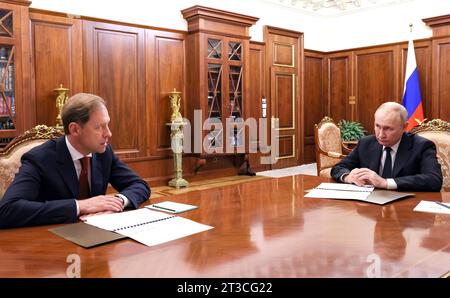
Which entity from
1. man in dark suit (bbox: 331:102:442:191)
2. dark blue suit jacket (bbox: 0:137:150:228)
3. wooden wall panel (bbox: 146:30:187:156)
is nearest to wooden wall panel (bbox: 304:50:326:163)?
wooden wall panel (bbox: 146:30:187:156)

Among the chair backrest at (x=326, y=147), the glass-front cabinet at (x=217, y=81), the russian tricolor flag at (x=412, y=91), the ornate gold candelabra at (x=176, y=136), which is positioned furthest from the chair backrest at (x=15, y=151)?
the russian tricolor flag at (x=412, y=91)

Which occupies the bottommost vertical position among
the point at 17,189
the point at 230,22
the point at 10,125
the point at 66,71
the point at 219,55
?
the point at 17,189

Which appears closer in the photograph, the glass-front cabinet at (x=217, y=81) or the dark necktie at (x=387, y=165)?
the dark necktie at (x=387, y=165)

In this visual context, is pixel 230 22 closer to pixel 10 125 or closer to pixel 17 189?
pixel 10 125

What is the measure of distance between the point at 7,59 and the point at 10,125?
2.18 ft

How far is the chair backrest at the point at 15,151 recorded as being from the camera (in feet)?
6.38

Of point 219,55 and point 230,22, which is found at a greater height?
point 230,22

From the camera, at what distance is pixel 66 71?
4793 millimetres

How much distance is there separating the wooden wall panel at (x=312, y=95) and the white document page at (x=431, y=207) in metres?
6.28

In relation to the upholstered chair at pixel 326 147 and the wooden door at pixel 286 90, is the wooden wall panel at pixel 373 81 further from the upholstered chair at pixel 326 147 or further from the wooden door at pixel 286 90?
the upholstered chair at pixel 326 147

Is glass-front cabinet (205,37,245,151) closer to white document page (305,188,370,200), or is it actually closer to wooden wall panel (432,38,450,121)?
wooden wall panel (432,38,450,121)

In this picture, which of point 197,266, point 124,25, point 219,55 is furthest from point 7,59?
point 197,266
